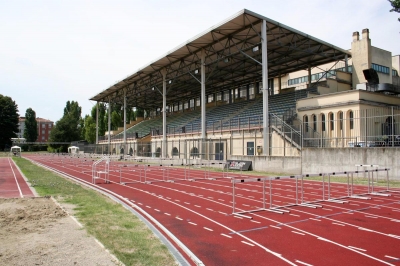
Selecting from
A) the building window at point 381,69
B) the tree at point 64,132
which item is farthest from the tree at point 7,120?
the building window at point 381,69

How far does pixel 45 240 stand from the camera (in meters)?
6.57

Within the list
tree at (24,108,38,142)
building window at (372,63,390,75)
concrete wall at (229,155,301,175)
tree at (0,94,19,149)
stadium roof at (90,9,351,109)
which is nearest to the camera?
concrete wall at (229,155,301,175)

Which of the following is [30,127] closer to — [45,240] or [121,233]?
[45,240]

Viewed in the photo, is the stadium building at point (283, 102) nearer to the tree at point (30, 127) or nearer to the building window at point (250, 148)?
the building window at point (250, 148)

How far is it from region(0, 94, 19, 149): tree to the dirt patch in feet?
310

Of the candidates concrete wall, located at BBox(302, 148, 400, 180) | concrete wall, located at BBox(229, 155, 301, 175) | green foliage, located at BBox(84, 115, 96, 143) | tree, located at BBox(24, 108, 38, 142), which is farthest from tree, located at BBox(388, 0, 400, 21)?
tree, located at BBox(24, 108, 38, 142)

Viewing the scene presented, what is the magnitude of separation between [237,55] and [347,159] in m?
20.5

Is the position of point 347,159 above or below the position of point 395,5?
below

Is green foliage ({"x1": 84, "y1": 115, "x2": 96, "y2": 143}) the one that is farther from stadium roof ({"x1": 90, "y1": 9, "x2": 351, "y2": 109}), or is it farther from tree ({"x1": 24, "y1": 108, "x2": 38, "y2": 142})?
tree ({"x1": 24, "y1": 108, "x2": 38, "y2": 142})

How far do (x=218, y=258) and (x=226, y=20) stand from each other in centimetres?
2389

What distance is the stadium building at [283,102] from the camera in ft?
70.4

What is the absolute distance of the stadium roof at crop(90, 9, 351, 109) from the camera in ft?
94.1

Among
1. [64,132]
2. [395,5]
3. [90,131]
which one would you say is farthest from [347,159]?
[64,132]

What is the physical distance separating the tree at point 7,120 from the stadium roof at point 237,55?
5179 cm
